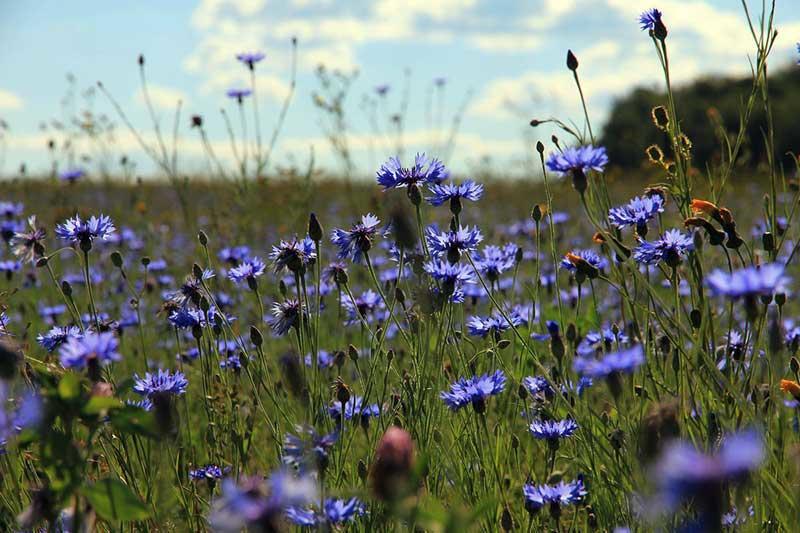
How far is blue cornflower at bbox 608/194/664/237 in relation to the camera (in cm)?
206

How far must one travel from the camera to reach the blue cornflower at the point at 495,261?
102 inches

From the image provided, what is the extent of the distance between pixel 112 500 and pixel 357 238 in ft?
3.36

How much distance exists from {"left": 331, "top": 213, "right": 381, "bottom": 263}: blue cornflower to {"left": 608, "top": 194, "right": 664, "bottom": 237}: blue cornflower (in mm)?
615

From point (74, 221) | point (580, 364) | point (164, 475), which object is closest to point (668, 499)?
point (580, 364)

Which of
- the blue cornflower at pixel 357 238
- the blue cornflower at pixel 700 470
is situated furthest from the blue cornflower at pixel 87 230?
the blue cornflower at pixel 700 470

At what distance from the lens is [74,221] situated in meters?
2.32

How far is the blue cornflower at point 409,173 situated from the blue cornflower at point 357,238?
108 millimetres

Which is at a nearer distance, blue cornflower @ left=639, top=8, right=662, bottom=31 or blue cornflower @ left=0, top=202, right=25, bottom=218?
blue cornflower @ left=639, top=8, right=662, bottom=31

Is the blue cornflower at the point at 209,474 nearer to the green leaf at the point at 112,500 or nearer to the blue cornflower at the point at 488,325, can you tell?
the green leaf at the point at 112,500

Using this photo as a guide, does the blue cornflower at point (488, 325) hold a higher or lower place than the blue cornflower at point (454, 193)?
lower

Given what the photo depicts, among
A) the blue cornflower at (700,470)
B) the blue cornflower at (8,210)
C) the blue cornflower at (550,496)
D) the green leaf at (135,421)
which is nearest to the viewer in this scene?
the blue cornflower at (700,470)

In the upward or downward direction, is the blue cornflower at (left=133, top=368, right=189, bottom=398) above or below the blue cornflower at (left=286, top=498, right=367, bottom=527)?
above

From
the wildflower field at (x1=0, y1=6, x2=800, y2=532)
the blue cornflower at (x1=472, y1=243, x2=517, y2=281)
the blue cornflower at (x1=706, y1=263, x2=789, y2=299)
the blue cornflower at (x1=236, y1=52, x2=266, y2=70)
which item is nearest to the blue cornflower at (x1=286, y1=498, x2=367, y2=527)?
the wildflower field at (x1=0, y1=6, x2=800, y2=532)

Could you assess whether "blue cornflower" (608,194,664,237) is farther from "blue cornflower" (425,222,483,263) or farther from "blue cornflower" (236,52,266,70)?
"blue cornflower" (236,52,266,70)
